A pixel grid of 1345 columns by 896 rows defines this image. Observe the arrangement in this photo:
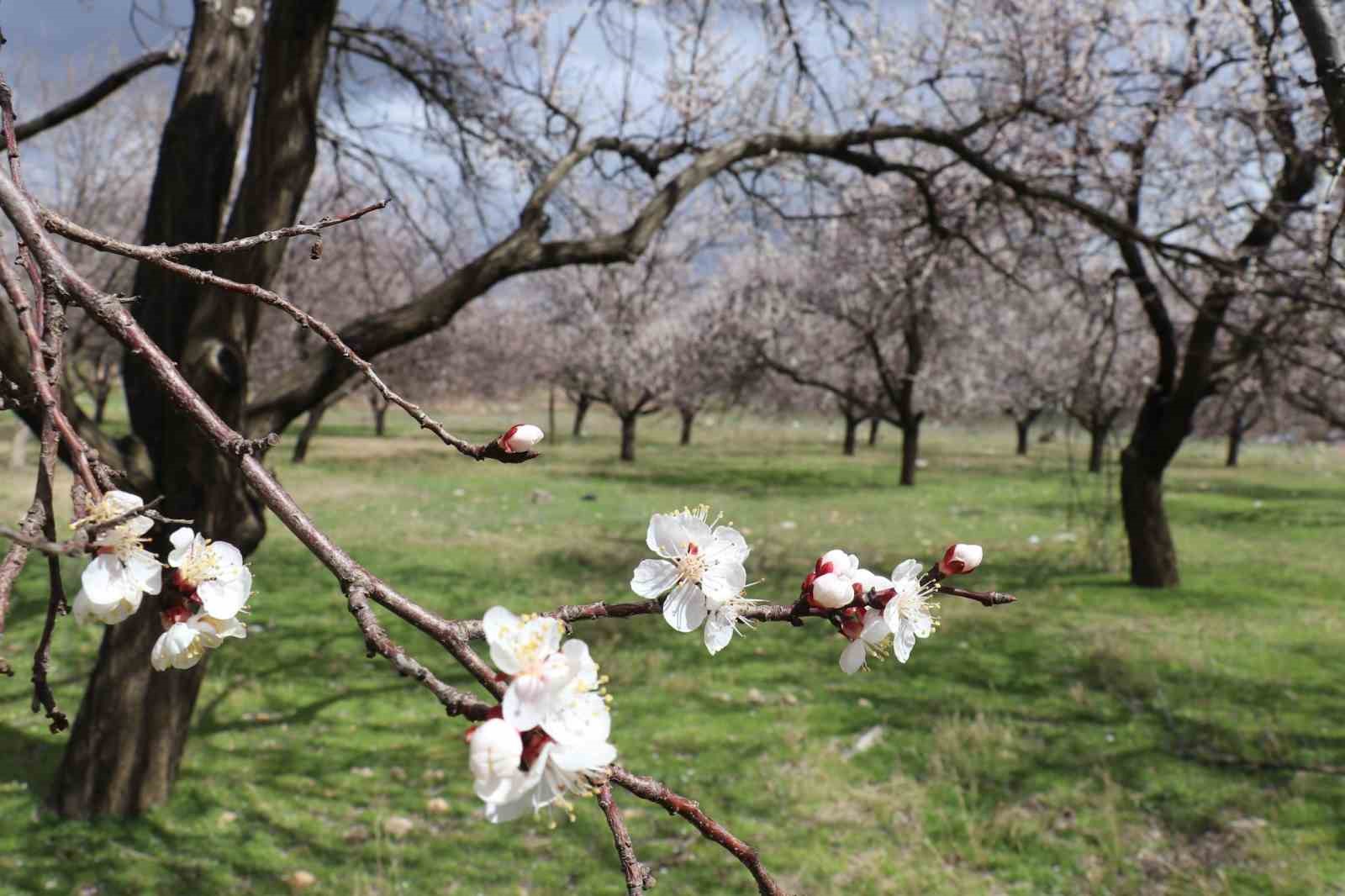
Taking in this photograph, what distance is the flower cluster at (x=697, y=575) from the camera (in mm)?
1069

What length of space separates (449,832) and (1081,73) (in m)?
6.76

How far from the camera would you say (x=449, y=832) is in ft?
13.0

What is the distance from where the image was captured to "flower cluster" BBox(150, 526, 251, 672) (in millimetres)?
973

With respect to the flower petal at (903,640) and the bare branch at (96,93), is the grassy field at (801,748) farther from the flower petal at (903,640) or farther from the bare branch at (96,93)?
the flower petal at (903,640)

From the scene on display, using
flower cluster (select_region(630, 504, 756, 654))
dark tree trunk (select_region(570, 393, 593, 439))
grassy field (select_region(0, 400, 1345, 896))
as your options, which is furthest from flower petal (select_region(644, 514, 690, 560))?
dark tree trunk (select_region(570, 393, 593, 439))

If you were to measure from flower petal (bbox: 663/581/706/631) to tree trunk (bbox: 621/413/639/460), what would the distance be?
23.3 meters

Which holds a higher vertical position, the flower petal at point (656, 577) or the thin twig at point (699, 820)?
the flower petal at point (656, 577)

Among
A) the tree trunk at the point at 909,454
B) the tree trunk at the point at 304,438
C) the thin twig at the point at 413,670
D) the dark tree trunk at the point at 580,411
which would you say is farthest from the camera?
the dark tree trunk at the point at 580,411

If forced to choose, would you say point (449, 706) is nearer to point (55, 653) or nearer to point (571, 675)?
point (571, 675)

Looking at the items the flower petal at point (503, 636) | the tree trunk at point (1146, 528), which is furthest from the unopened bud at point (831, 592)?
the tree trunk at point (1146, 528)

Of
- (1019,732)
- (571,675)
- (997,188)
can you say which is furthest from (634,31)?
(571,675)

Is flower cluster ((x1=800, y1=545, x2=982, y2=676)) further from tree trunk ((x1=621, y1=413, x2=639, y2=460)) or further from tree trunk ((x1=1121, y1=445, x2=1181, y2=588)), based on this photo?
tree trunk ((x1=621, y1=413, x2=639, y2=460))

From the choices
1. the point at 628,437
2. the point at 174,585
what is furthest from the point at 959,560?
the point at 628,437

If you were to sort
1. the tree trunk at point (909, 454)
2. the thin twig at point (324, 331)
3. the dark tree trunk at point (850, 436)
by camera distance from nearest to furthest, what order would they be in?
the thin twig at point (324, 331) → the tree trunk at point (909, 454) → the dark tree trunk at point (850, 436)
